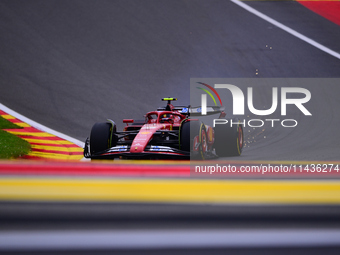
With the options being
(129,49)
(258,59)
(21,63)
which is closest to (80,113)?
(21,63)

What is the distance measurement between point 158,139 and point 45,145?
2.60m

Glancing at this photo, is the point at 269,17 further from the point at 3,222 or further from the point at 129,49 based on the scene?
the point at 3,222

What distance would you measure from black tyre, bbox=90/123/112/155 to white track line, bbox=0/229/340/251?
5051 mm

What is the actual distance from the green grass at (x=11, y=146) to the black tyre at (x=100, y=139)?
128cm

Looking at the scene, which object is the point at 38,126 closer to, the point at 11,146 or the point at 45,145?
the point at 45,145

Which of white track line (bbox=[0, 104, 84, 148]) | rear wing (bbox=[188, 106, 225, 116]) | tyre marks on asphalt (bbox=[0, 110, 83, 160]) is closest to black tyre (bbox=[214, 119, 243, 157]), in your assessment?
rear wing (bbox=[188, 106, 225, 116])

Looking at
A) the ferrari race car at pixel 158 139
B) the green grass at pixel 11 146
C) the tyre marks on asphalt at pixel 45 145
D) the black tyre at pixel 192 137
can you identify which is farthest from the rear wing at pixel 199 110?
the green grass at pixel 11 146

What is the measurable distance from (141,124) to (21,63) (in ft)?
25.4

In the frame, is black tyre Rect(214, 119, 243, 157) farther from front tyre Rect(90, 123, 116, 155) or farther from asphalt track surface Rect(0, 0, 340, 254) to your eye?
front tyre Rect(90, 123, 116, 155)

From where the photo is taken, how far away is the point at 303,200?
1423mm

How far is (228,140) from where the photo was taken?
7434 mm

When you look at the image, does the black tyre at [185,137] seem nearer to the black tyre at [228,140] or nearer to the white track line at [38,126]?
the black tyre at [228,140]

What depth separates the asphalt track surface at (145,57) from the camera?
415 inches

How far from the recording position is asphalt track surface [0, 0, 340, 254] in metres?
10.5
